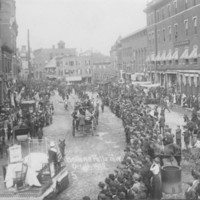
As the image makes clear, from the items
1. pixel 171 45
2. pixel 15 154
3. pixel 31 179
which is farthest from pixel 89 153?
pixel 171 45

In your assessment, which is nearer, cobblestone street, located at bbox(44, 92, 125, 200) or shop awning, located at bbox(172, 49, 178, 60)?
cobblestone street, located at bbox(44, 92, 125, 200)

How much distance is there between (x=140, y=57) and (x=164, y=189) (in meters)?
56.3

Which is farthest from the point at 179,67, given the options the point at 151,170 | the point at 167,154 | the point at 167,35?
the point at 151,170

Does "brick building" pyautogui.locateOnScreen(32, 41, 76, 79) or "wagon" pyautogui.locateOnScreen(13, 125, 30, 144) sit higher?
"brick building" pyautogui.locateOnScreen(32, 41, 76, 79)

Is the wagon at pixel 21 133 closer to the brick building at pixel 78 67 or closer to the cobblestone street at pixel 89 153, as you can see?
the cobblestone street at pixel 89 153

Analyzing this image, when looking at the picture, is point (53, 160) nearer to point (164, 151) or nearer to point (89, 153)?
point (164, 151)

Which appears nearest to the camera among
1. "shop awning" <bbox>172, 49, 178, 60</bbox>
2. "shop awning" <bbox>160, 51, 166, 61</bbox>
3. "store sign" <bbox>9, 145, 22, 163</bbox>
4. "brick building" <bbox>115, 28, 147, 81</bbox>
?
"store sign" <bbox>9, 145, 22, 163</bbox>

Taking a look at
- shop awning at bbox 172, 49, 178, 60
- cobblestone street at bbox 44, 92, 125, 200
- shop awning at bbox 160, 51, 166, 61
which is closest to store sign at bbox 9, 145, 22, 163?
cobblestone street at bbox 44, 92, 125, 200

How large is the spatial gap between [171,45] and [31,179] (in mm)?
39691

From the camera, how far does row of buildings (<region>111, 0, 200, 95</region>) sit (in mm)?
41188

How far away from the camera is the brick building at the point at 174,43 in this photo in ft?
135

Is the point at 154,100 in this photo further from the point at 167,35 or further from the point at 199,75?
the point at 167,35

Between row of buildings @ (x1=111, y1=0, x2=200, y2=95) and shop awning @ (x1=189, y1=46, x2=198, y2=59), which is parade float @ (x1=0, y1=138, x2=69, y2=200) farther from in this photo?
shop awning @ (x1=189, y1=46, x2=198, y2=59)

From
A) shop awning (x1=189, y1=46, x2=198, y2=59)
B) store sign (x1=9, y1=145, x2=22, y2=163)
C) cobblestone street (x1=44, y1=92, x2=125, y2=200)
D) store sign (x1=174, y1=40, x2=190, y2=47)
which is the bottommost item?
cobblestone street (x1=44, y1=92, x2=125, y2=200)
